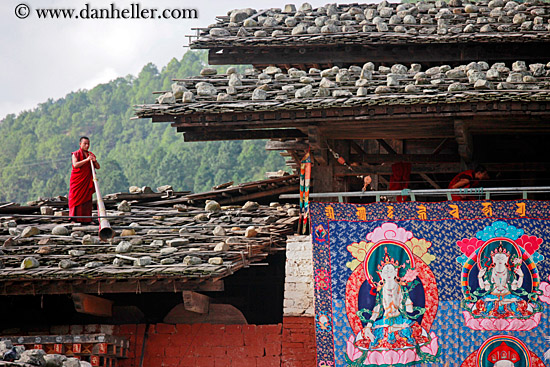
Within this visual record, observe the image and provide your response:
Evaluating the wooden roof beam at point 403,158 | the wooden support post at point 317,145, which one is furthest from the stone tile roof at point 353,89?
the wooden roof beam at point 403,158

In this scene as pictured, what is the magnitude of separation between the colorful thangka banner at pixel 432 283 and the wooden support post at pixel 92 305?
9.08 feet

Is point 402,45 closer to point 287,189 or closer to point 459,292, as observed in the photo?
point 287,189

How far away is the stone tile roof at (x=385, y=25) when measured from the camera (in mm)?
12000

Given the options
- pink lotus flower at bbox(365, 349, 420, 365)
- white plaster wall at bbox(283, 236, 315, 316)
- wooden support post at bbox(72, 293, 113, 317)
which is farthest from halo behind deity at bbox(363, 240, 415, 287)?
wooden support post at bbox(72, 293, 113, 317)

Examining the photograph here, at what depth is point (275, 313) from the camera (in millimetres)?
11742

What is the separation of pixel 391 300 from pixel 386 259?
16.9 inches

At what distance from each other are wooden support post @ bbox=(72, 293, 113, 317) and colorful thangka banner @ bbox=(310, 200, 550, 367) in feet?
9.08

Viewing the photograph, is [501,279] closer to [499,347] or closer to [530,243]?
[530,243]

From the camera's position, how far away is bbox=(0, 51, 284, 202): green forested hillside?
51.4m

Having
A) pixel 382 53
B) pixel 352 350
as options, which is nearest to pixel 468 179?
pixel 352 350

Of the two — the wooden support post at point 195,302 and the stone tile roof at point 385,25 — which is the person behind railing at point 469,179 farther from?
the wooden support post at point 195,302

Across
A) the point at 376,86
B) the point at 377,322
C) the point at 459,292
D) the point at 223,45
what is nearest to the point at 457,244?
the point at 459,292

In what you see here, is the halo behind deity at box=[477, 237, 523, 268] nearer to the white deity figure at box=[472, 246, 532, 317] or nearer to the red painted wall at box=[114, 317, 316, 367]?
the white deity figure at box=[472, 246, 532, 317]

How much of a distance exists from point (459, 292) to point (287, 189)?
13.4 feet
